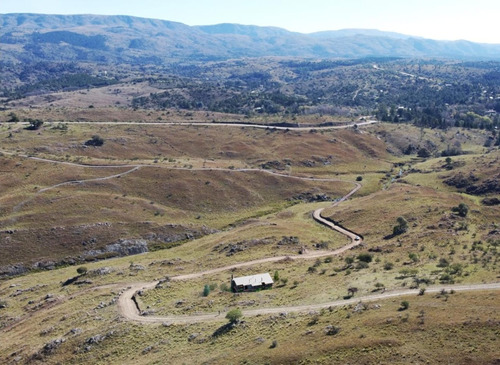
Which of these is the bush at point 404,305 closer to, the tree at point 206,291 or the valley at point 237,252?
the valley at point 237,252

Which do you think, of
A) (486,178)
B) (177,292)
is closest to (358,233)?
(177,292)

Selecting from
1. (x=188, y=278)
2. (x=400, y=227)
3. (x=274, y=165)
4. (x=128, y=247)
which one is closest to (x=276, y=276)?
→ (x=188, y=278)

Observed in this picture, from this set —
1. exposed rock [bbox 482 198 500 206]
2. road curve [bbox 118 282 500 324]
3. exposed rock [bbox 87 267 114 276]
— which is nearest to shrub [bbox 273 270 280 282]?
road curve [bbox 118 282 500 324]

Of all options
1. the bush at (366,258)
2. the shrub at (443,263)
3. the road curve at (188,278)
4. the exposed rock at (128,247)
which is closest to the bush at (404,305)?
the road curve at (188,278)

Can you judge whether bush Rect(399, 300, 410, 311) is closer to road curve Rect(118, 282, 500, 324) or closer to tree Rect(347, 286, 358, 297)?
road curve Rect(118, 282, 500, 324)

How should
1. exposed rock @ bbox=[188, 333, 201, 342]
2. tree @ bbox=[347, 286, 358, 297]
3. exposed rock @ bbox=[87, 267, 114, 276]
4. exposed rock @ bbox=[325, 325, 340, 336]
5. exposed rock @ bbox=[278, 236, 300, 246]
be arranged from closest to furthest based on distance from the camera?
exposed rock @ bbox=[325, 325, 340, 336], exposed rock @ bbox=[188, 333, 201, 342], tree @ bbox=[347, 286, 358, 297], exposed rock @ bbox=[87, 267, 114, 276], exposed rock @ bbox=[278, 236, 300, 246]

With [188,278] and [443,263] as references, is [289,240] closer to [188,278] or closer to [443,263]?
[188,278]
